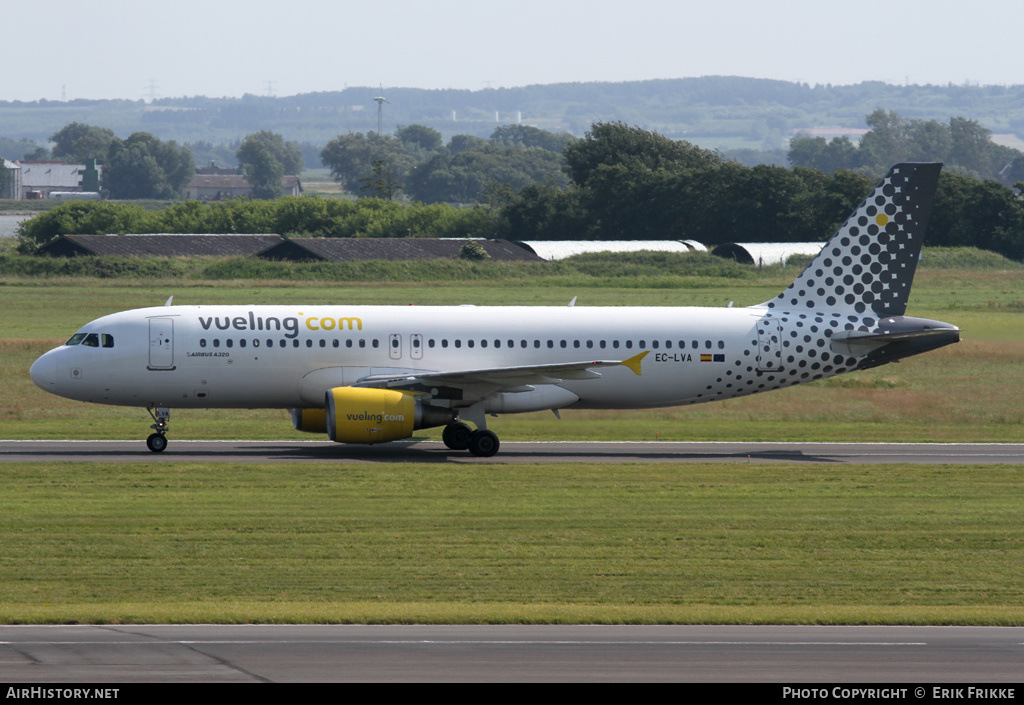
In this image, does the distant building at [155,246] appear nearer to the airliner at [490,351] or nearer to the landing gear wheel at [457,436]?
the airliner at [490,351]

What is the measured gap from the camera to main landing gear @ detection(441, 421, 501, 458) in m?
36.1

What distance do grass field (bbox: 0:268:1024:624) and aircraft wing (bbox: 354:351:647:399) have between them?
8.45ft

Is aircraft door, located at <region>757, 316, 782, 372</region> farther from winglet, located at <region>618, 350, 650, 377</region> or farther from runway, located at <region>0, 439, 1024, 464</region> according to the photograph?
winglet, located at <region>618, 350, 650, 377</region>

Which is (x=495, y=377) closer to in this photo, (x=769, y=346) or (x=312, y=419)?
(x=312, y=419)

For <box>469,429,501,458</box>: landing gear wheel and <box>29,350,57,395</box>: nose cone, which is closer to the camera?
<box>29,350,57,395</box>: nose cone

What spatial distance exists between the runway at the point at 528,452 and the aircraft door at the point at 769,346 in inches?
105

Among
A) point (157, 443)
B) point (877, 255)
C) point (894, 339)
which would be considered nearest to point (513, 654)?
point (157, 443)

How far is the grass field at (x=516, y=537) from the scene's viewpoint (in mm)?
20391

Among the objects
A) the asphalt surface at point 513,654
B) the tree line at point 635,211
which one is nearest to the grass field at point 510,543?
the asphalt surface at point 513,654

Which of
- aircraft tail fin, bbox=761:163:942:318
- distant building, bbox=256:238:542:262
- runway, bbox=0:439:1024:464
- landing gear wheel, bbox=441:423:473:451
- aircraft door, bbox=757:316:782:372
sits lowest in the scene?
runway, bbox=0:439:1024:464

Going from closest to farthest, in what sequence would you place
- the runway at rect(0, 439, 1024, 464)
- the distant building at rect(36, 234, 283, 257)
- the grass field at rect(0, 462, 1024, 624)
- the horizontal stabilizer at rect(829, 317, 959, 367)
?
the grass field at rect(0, 462, 1024, 624)
the runway at rect(0, 439, 1024, 464)
the horizontal stabilizer at rect(829, 317, 959, 367)
the distant building at rect(36, 234, 283, 257)

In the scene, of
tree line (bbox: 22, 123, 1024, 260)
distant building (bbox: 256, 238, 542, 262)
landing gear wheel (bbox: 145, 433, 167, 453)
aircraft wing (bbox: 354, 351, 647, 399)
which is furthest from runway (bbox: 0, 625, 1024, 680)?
tree line (bbox: 22, 123, 1024, 260)

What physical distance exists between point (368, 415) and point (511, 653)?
60.3ft
